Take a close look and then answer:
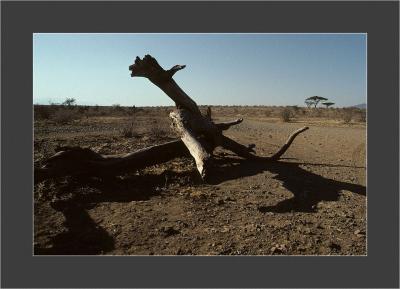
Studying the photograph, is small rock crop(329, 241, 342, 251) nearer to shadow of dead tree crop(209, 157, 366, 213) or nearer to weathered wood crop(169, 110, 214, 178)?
shadow of dead tree crop(209, 157, 366, 213)

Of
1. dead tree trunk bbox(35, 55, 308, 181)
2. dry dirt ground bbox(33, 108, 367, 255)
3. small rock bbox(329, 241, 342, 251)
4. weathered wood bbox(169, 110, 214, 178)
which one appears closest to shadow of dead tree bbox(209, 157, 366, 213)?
dry dirt ground bbox(33, 108, 367, 255)

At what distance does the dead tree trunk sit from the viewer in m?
5.23

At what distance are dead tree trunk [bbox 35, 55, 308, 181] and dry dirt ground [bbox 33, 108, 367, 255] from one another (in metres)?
0.22

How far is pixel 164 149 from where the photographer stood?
6414 millimetres

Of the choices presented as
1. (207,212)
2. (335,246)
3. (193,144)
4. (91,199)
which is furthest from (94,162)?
(335,246)

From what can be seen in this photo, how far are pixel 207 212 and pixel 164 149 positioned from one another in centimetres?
209

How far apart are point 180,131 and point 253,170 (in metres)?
1.47

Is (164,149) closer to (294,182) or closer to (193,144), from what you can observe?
(193,144)

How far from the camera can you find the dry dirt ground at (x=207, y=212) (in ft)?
12.4

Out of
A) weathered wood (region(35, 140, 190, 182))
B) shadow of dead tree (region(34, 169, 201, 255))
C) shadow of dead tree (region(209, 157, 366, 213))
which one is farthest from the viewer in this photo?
weathered wood (region(35, 140, 190, 182))

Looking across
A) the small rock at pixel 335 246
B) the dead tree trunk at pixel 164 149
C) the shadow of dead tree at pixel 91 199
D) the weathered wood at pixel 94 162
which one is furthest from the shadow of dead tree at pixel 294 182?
the weathered wood at pixel 94 162
